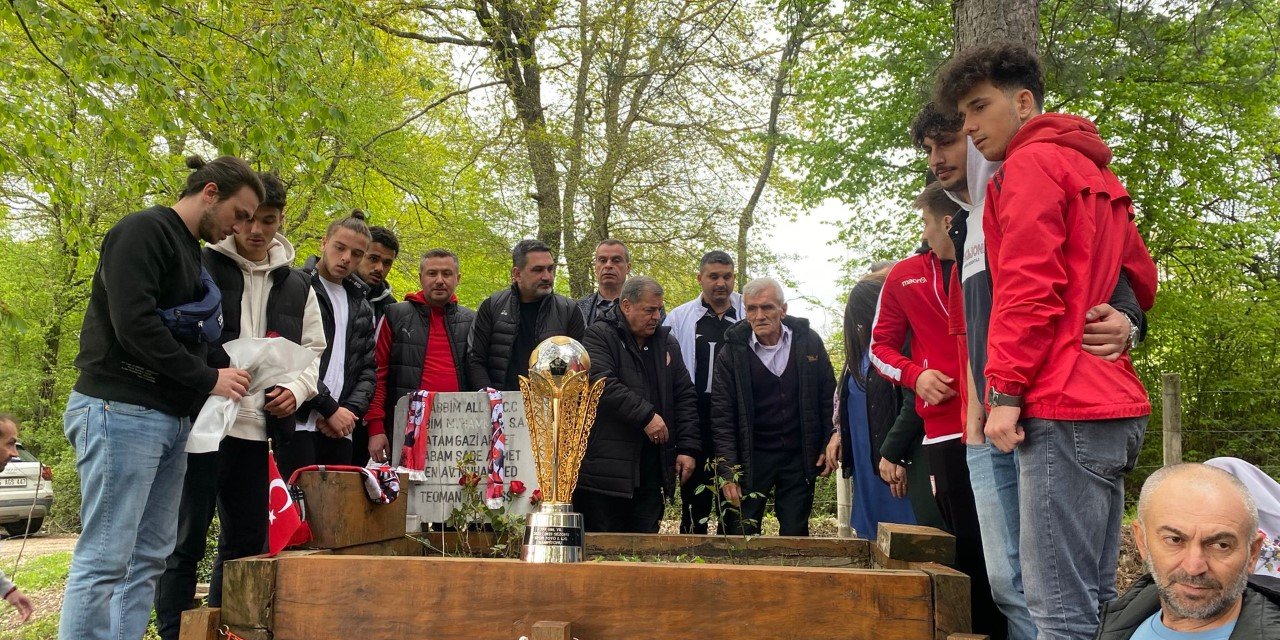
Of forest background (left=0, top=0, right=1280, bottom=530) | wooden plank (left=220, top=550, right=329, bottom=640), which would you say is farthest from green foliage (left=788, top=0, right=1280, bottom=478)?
wooden plank (left=220, top=550, right=329, bottom=640)

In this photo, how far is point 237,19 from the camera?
6797 millimetres

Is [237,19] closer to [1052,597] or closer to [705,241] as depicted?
[1052,597]

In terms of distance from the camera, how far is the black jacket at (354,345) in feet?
14.1

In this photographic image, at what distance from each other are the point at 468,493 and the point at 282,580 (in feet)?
3.03

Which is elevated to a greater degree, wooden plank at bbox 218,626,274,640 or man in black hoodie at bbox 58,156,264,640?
man in black hoodie at bbox 58,156,264,640

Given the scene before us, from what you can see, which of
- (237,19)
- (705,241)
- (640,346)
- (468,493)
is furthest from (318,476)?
(705,241)

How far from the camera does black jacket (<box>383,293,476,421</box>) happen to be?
4.83 metres

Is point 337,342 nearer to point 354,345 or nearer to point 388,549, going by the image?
point 354,345

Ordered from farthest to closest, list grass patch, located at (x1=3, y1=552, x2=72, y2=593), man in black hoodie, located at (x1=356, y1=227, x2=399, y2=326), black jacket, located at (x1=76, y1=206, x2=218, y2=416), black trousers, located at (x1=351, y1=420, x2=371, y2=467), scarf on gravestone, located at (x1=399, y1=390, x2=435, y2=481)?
grass patch, located at (x1=3, y1=552, x2=72, y2=593), man in black hoodie, located at (x1=356, y1=227, x2=399, y2=326), black trousers, located at (x1=351, y1=420, x2=371, y2=467), scarf on gravestone, located at (x1=399, y1=390, x2=435, y2=481), black jacket, located at (x1=76, y1=206, x2=218, y2=416)

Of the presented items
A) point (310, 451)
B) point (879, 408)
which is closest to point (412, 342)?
point (310, 451)

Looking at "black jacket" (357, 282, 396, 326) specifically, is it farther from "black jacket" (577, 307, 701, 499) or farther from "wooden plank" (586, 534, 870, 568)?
"wooden plank" (586, 534, 870, 568)

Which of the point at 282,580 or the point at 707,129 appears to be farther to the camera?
the point at 707,129

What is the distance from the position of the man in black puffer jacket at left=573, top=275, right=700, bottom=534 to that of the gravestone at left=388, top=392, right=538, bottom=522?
3.01 ft

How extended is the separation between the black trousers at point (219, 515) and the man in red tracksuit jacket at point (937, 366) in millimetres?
2544
